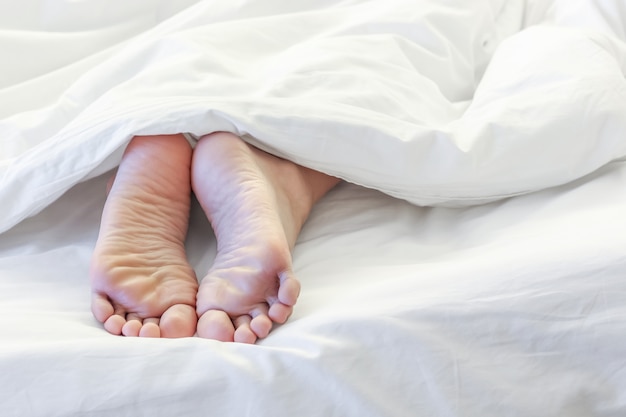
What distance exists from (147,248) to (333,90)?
0.93 ft

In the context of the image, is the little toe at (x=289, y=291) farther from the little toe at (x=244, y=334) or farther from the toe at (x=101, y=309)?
the toe at (x=101, y=309)

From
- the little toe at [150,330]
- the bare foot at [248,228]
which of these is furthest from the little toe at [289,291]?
the little toe at [150,330]

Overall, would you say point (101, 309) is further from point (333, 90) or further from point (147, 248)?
point (333, 90)

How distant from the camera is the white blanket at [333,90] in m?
0.71

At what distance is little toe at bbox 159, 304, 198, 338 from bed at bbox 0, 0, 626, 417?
47 millimetres

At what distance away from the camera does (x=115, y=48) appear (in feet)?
3.37

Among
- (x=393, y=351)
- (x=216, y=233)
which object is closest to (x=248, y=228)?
(x=216, y=233)

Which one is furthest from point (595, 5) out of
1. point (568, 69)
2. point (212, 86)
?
point (212, 86)

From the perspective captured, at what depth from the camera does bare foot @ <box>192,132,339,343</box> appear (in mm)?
582

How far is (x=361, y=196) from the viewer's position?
79 cm

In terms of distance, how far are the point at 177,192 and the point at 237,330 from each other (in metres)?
0.20

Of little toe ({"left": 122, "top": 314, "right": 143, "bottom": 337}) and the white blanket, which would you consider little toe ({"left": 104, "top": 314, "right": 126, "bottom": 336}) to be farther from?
the white blanket

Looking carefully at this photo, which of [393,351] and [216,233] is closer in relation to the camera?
[393,351]

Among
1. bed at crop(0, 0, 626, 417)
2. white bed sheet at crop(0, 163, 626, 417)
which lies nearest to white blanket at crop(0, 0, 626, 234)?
bed at crop(0, 0, 626, 417)
